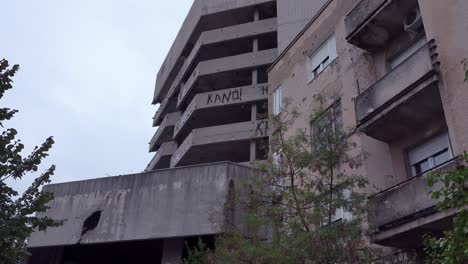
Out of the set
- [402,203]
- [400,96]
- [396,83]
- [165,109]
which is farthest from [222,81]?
[402,203]

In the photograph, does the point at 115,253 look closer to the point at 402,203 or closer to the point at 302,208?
the point at 302,208

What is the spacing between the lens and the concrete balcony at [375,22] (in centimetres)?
1252

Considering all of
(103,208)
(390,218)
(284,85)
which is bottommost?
(390,218)

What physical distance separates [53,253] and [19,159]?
9.74 metres

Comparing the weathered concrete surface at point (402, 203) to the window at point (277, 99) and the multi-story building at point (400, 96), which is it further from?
the window at point (277, 99)

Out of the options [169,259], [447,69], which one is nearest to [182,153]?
[169,259]

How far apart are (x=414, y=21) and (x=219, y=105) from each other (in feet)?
60.9

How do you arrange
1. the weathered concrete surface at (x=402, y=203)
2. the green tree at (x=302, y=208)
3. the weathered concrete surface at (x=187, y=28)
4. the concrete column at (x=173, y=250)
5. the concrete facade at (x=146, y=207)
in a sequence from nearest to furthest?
the green tree at (x=302, y=208) < the weathered concrete surface at (x=402, y=203) < the concrete facade at (x=146, y=207) < the concrete column at (x=173, y=250) < the weathered concrete surface at (x=187, y=28)

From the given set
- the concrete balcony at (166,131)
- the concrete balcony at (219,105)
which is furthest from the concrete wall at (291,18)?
the concrete balcony at (166,131)

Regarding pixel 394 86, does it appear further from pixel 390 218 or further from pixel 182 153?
pixel 182 153

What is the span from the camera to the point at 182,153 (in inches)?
1195

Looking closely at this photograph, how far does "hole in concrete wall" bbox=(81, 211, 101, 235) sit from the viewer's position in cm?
1758

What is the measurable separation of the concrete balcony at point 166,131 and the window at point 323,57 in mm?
19806

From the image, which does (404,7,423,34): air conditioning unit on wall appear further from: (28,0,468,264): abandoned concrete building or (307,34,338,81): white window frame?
(307,34,338,81): white window frame
